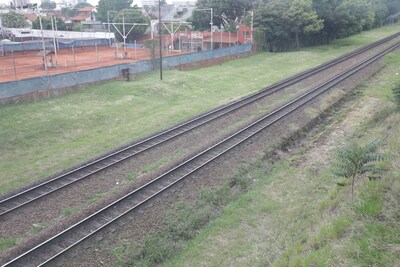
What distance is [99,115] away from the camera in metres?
25.1

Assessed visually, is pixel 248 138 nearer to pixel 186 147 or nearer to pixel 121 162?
pixel 186 147

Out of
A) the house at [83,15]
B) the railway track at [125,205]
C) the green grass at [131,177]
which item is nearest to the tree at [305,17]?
the railway track at [125,205]

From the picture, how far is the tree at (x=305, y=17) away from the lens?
184ft

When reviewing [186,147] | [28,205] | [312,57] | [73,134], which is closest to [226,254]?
[28,205]

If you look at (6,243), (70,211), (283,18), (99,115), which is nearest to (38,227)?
(6,243)

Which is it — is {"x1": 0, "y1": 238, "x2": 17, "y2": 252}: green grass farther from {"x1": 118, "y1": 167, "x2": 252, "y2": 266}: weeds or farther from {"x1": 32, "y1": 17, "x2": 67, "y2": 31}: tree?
{"x1": 32, "y1": 17, "x2": 67, "y2": 31}: tree

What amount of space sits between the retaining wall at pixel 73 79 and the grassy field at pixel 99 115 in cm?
86

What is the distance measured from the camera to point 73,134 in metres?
22.2

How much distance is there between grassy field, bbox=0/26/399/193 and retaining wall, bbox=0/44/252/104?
86 cm

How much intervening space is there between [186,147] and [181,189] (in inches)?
193

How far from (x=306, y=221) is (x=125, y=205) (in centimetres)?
629

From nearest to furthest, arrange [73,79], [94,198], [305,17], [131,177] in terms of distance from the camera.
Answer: [94,198], [131,177], [73,79], [305,17]

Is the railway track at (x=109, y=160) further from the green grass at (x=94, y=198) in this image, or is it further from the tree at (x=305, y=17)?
the tree at (x=305, y=17)

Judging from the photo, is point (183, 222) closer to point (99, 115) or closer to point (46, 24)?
point (99, 115)
